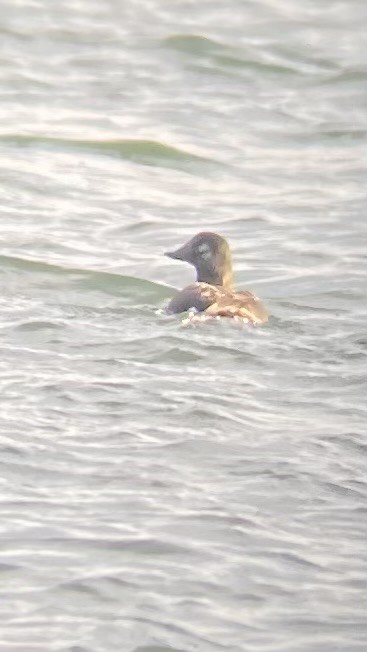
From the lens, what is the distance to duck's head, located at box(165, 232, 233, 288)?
443 inches

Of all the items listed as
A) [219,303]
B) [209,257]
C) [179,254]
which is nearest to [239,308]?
[219,303]

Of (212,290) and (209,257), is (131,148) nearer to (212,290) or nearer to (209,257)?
(209,257)

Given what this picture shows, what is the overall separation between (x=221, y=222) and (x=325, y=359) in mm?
3470

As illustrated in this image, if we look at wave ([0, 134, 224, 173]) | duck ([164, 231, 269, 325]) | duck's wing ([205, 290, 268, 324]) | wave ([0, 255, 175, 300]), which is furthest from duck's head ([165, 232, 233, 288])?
wave ([0, 134, 224, 173])

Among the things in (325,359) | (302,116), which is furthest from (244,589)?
(302,116)

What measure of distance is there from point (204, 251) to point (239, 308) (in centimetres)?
126

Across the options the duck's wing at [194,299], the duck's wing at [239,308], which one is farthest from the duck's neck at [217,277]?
the duck's wing at [239,308]

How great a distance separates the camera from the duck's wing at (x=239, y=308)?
10094 mm

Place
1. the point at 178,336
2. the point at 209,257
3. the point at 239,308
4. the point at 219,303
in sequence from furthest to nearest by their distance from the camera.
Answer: the point at 209,257 < the point at 219,303 < the point at 239,308 < the point at 178,336

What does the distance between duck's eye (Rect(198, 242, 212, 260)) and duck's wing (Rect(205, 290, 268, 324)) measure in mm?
908

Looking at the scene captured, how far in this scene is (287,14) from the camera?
58.4 ft

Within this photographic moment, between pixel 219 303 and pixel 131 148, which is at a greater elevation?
pixel 131 148

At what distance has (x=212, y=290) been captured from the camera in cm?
1042

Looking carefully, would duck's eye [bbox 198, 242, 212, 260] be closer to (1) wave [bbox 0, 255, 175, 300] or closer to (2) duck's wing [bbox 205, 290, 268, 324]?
(1) wave [bbox 0, 255, 175, 300]
